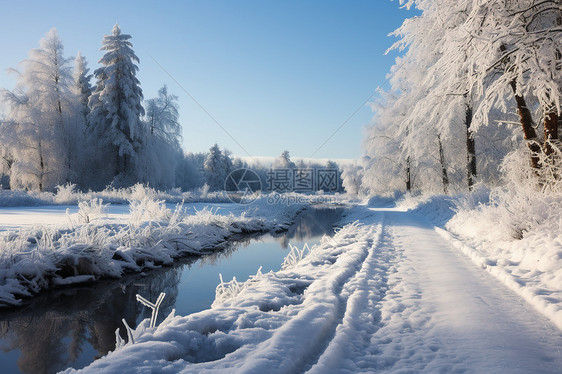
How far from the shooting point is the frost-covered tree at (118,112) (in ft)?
80.4

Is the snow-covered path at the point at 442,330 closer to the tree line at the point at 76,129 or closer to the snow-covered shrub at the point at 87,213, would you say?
the snow-covered shrub at the point at 87,213

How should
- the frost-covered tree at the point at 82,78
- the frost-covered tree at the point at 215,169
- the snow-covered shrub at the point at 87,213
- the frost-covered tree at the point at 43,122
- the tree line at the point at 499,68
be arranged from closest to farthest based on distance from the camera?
1. the tree line at the point at 499,68
2. the snow-covered shrub at the point at 87,213
3. the frost-covered tree at the point at 43,122
4. the frost-covered tree at the point at 82,78
5. the frost-covered tree at the point at 215,169

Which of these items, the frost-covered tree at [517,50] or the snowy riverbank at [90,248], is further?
the frost-covered tree at [517,50]

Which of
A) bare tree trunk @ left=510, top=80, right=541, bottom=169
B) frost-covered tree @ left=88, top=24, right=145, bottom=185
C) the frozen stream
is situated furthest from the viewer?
frost-covered tree @ left=88, top=24, right=145, bottom=185

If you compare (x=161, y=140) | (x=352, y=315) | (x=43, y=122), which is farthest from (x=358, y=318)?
(x=161, y=140)

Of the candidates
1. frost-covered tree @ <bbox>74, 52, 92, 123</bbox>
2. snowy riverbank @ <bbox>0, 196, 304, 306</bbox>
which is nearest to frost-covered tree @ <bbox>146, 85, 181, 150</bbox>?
frost-covered tree @ <bbox>74, 52, 92, 123</bbox>

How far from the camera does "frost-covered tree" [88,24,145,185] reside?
24.5 meters

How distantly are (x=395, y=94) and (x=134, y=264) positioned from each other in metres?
29.8

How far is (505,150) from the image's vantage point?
1942 cm

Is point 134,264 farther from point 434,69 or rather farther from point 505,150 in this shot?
point 505,150

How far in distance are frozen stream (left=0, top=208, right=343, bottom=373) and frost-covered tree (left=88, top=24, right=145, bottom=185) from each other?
65.0ft

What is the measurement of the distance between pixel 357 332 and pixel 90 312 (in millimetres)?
4160

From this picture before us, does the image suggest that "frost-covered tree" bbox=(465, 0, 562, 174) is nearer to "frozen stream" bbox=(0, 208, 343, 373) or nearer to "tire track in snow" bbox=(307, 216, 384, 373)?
"tire track in snow" bbox=(307, 216, 384, 373)

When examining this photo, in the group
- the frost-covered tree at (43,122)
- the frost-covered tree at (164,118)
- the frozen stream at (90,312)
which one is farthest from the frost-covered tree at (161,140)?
the frozen stream at (90,312)
